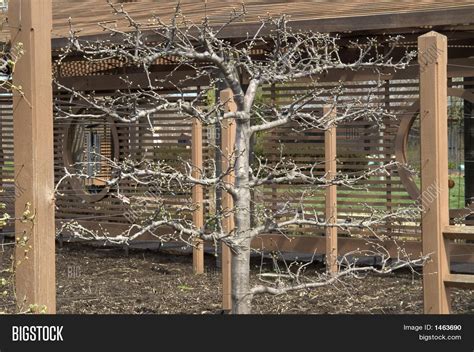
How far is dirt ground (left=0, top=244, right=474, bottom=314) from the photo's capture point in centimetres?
784

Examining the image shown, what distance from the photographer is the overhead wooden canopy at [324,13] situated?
9.56m

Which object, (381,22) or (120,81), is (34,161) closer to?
(381,22)

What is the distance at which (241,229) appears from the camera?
5.05 meters

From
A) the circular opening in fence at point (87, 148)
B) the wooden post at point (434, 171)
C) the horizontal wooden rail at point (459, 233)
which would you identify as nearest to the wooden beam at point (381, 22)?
the circular opening in fence at point (87, 148)

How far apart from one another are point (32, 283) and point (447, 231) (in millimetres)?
2672

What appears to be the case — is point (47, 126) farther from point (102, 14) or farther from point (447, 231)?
point (102, 14)

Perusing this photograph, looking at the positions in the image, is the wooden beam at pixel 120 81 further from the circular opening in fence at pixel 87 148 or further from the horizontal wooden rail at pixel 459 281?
the horizontal wooden rail at pixel 459 281

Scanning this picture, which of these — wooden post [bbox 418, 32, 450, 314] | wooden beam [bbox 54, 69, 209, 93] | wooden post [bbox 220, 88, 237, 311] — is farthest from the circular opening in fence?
wooden post [bbox 418, 32, 450, 314]

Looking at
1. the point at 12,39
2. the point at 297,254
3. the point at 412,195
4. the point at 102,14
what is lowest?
the point at 297,254

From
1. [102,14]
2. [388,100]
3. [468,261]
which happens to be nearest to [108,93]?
[102,14]

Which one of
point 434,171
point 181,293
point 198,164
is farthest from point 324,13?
point 434,171

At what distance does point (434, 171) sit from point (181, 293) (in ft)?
12.2

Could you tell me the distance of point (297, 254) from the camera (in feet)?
40.4

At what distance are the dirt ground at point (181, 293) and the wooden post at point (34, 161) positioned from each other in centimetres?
245
